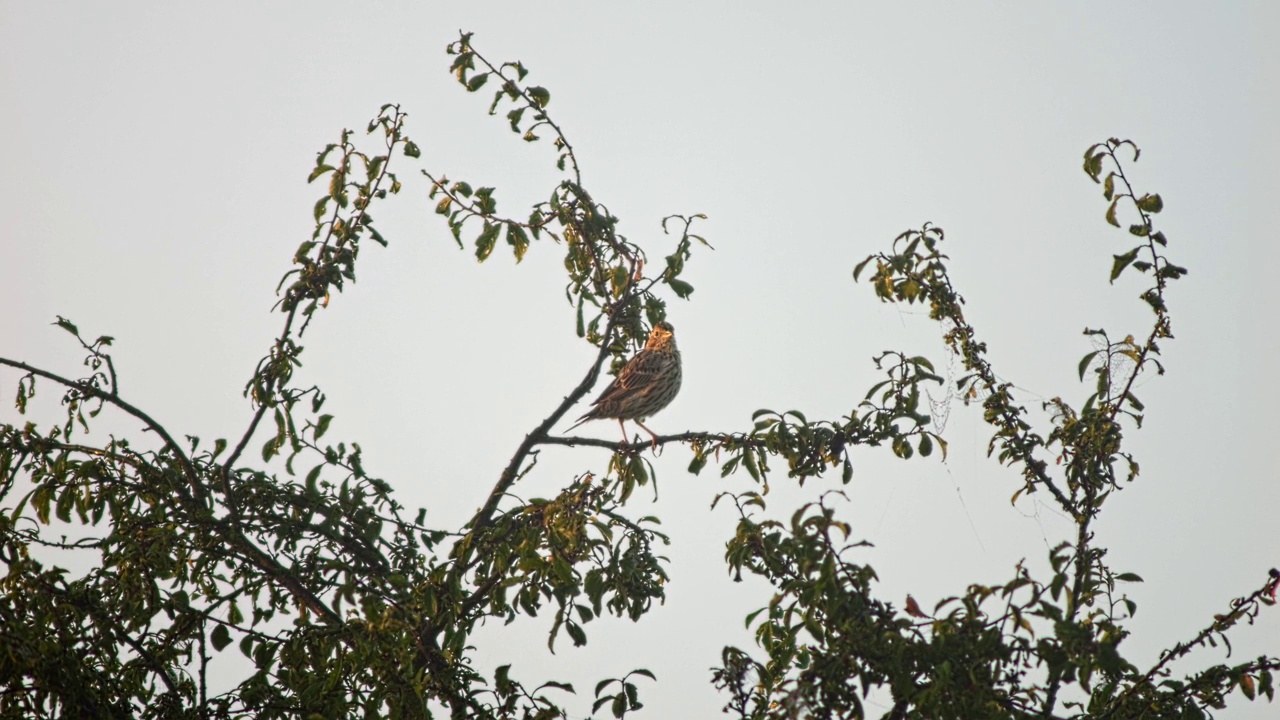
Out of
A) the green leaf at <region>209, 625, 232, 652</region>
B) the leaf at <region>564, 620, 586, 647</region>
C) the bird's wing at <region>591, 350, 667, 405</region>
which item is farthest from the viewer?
the bird's wing at <region>591, 350, 667, 405</region>

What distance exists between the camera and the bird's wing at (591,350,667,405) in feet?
27.8

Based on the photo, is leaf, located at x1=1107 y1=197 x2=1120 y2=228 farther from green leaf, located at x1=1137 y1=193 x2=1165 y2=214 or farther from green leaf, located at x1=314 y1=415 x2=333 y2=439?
green leaf, located at x1=314 y1=415 x2=333 y2=439

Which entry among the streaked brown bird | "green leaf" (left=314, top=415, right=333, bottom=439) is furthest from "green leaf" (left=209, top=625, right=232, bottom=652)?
the streaked brown bird

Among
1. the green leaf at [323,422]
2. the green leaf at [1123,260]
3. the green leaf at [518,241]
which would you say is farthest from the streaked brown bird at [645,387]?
the green leaf at [1123,260]

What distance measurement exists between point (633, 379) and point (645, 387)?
0.24 meters

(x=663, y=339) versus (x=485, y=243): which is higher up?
(x=663, y=339)

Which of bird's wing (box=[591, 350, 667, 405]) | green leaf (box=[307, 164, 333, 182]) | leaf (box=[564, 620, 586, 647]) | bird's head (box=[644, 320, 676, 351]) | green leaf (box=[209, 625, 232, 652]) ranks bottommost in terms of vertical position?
leaf (box=[564, 620, 586, 647])

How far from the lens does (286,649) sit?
16.5ft

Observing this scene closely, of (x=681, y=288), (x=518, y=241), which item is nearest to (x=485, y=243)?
(x=518, y=241)

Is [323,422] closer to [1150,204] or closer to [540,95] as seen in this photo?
[540,95]

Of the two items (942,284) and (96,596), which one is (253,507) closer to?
(96,596)

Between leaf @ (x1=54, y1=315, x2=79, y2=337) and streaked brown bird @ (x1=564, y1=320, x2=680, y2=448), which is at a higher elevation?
streaked brown bird @ (x1=564, y1=320, x2=680, y2=448)

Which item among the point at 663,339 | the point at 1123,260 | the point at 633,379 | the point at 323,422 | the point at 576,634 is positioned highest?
the point at 663,339

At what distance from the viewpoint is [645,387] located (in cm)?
878
